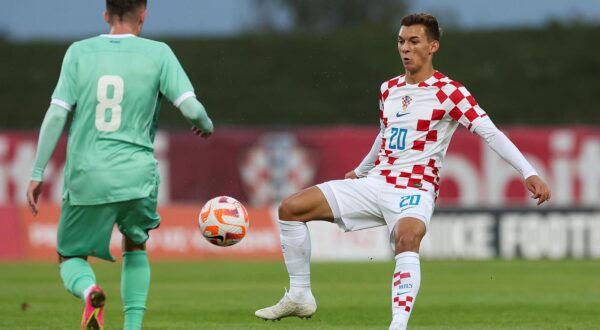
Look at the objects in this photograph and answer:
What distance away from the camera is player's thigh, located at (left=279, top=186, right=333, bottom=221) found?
28.0 ft

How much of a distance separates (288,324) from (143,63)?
336cm

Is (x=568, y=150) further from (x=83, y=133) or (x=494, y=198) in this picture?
(x=83, y=133)

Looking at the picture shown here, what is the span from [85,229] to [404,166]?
233cm

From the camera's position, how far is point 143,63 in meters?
7.20

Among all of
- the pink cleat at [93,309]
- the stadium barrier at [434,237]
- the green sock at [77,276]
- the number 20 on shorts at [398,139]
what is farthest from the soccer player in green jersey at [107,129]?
the stadium barrier at [434,237]

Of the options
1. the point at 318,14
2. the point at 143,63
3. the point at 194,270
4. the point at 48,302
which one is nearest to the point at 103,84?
the point at 143,63

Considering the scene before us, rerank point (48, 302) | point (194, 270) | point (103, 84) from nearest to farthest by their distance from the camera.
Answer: point (103, 84) < point (48, 302) < point (194, 270)

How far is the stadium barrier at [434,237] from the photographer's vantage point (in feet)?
67.9

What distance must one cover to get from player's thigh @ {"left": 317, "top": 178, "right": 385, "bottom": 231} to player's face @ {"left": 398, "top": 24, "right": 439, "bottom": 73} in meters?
0.85

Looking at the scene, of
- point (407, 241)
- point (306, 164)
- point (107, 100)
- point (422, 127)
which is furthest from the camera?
point (306, 164)

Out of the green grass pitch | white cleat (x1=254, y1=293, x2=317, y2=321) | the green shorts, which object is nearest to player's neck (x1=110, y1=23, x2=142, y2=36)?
the green shorts

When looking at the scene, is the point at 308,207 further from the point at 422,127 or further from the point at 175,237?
the point at 175,237

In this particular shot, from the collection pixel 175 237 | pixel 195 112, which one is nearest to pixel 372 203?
pixel 195 112

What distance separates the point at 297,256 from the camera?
28.4ft
